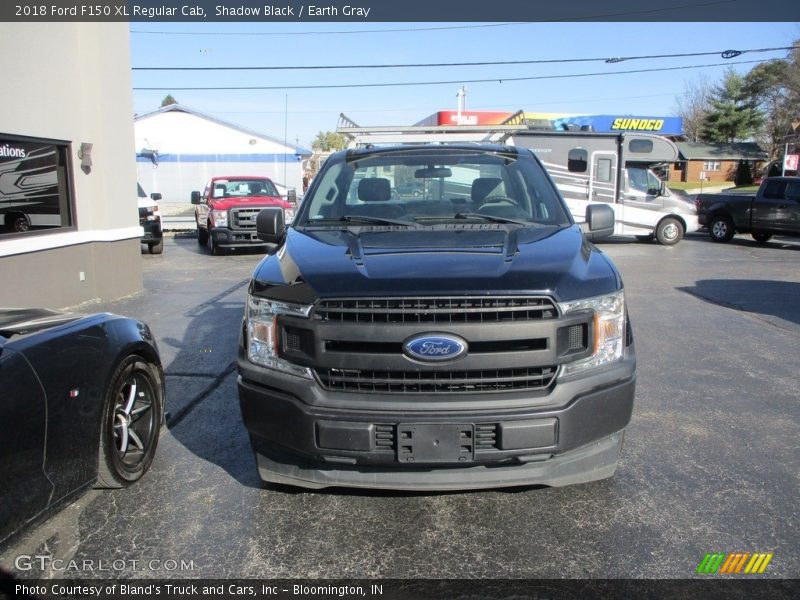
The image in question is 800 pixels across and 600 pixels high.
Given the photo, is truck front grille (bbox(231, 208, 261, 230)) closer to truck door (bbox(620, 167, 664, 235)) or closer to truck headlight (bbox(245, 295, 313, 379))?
truck door (bbox(620, 167, 664, 235))

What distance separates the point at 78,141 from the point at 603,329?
28.2 ft

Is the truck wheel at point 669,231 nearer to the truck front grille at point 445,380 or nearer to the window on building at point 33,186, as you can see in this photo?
the window on building at point 33,186

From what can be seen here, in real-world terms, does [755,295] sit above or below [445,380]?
below

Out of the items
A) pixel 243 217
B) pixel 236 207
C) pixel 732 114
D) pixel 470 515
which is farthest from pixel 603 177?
pixel 732 114

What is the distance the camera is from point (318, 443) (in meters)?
2.91

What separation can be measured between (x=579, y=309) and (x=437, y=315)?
659 millimetres

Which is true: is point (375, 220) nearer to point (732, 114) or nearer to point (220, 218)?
point (220, 218)

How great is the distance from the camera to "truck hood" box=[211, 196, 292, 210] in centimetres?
1591

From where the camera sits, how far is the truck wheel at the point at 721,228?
1959 centimetres

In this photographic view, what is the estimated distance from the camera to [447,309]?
288cm

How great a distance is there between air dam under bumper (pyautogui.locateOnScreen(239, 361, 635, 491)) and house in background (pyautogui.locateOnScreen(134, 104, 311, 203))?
39.8 m

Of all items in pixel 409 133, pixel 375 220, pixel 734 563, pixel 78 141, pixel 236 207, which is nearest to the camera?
pixel 734 563

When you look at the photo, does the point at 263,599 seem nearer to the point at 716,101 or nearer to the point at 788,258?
the point at 788,258

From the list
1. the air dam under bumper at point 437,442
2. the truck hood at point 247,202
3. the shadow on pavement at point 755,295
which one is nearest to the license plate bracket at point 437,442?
the air dam under bumper at point 437,442
